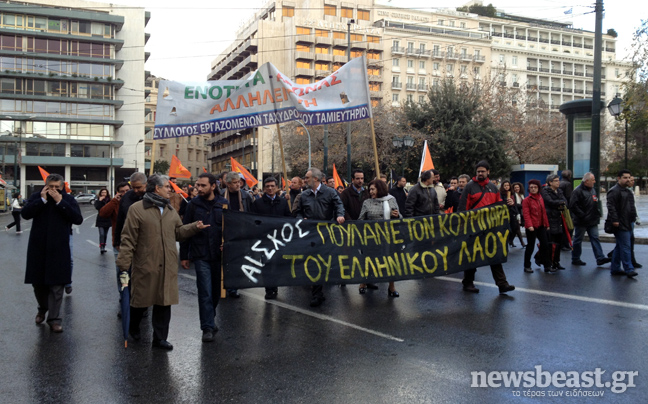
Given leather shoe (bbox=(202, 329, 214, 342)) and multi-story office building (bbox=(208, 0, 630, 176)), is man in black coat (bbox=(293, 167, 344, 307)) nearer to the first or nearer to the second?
leather shoe (bbox=(202, 329, 214, 342))

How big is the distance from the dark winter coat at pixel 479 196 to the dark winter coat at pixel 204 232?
12.7 feet

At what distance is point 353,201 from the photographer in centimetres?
875

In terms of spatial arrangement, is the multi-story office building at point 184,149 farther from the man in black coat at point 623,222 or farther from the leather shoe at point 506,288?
the leather shoe at point 506,288

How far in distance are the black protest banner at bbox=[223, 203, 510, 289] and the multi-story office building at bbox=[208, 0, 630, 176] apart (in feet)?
162

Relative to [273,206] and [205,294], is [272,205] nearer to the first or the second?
[273,206]

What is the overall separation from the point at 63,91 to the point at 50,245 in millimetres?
64176

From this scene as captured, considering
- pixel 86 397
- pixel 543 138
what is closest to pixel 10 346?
pixel 86 397

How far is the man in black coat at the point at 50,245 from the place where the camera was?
612cm

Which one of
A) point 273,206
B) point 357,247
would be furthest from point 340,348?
point 273,206

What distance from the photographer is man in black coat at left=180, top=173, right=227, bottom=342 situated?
5.68 m

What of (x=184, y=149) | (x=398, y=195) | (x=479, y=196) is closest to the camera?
(x=479, y=196)

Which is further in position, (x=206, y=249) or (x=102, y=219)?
(x=102, y=219)

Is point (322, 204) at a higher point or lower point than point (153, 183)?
lower

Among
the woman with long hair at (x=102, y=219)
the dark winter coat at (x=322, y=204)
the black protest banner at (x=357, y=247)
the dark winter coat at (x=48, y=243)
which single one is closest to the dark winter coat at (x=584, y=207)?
the black protest banner at (x=357, y=247)
